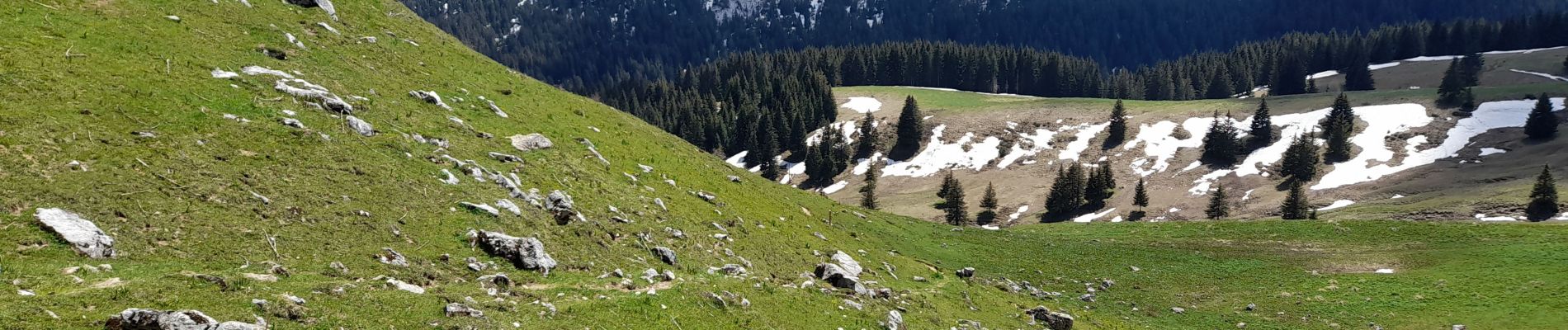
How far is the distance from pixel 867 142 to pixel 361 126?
10720 centimetres

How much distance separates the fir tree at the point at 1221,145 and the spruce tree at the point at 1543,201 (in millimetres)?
34973

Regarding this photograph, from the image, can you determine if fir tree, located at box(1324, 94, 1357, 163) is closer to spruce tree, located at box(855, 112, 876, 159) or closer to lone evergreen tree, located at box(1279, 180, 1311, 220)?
lone evergreen tree, located at box(1279, 180, 1311, 220)

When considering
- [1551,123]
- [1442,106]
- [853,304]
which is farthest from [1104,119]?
[853,304]

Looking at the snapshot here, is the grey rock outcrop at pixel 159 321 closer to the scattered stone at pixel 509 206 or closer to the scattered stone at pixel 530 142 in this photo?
the scattered stone at pixel 509 206

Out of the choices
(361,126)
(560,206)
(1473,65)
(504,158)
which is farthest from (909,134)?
(1473,65)

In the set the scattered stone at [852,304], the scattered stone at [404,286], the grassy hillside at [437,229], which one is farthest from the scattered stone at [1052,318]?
the scattered stone at [404,286]

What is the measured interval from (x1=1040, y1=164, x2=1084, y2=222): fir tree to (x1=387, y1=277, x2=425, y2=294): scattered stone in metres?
81.7

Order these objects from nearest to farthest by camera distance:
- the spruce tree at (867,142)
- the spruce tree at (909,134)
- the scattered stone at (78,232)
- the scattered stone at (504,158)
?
the scattered stone at (78,232)
the scattered stone at (504,158)
the spruce tree at (909,134)
the spruce tree at (867,142)

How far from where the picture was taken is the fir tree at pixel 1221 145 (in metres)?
100

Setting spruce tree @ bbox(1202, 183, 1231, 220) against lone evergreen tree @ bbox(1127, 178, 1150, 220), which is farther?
lone evergreen tree @ bbox(1127, 178, 1150, 220)

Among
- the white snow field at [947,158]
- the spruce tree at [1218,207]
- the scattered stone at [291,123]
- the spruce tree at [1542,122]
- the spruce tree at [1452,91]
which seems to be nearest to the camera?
the scattered stone at [291,123]

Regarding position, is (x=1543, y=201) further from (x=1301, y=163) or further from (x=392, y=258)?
(x=392, y=258)

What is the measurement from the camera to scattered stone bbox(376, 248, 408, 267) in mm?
17531

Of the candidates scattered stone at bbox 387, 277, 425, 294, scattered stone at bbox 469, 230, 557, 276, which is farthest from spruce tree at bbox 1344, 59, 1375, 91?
scattered stone at bbox 387, 277, 425, 294
